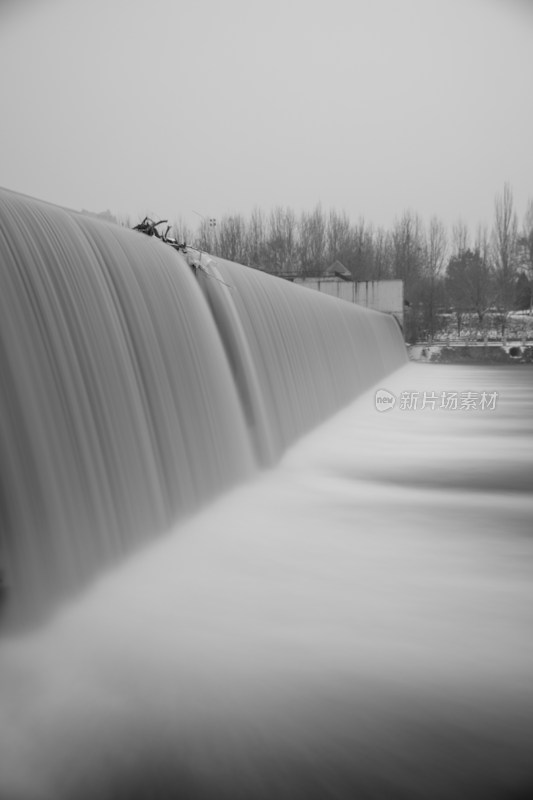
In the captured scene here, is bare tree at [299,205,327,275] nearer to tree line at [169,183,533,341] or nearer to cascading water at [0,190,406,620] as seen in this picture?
tree line at [169,183,533,341]

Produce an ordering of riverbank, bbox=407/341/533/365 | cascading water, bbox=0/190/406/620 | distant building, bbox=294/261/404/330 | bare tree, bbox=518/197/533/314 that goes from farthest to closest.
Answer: bare tree, bbox=518/197/533/314 → distant building, bbox=294/261/404/330 → riverbank, bbox=407/341/533/365 → cascading water, bbox=0/190/406/620

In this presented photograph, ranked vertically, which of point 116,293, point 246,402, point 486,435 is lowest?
point 486,435

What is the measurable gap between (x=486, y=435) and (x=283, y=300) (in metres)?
2.43

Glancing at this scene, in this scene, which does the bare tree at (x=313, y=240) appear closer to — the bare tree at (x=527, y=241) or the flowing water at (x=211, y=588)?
the bare tree at (x=527, y=241)

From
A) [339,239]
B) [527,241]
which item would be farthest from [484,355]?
[339,239]

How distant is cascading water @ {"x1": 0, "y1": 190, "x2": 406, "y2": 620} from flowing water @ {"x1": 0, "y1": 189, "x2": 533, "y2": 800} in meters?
0.01

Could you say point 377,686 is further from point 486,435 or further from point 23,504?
point 486,435

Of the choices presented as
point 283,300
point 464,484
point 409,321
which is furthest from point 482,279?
point 464,484

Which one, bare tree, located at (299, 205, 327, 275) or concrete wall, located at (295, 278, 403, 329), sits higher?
bare tree, located at (299, 205, 327, 275)

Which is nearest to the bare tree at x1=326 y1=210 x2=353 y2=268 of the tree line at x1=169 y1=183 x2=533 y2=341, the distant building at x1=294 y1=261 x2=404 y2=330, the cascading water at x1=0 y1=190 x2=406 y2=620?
the tree line at x1=169 y1=183 x2=533 y2=341

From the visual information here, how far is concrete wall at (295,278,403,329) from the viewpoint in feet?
90.9

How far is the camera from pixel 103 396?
2.73 meters

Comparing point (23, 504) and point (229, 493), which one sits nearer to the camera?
point (23, 504)

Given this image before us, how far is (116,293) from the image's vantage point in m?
3.14
